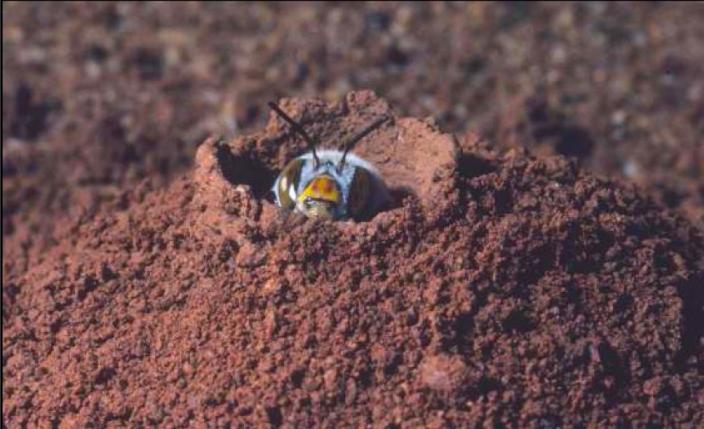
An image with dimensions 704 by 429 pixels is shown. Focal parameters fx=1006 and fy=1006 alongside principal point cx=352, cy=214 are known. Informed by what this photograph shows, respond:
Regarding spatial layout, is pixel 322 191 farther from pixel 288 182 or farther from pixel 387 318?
pixel 387 318

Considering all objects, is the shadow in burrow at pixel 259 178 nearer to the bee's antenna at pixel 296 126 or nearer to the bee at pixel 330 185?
the bee at pixel 330 185

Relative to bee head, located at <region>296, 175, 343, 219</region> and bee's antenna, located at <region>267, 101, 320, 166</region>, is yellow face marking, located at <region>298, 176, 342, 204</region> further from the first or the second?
bee's antenna, located at <region>267, 101, 320, 166</region>

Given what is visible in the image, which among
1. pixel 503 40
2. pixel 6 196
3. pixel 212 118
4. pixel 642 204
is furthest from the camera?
→ pixel 503 40

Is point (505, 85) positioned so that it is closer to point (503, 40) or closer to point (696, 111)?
point (503, 40)

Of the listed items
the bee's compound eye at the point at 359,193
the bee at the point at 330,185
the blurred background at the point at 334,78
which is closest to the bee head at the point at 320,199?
the bee at the point at 330,185

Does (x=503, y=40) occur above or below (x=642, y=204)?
above

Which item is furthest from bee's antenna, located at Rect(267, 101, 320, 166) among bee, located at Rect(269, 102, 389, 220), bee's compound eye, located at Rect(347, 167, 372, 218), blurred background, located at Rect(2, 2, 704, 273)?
blurred background, located at Rect(2, 2, 704, 273)

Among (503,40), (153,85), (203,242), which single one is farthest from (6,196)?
(503,40)
